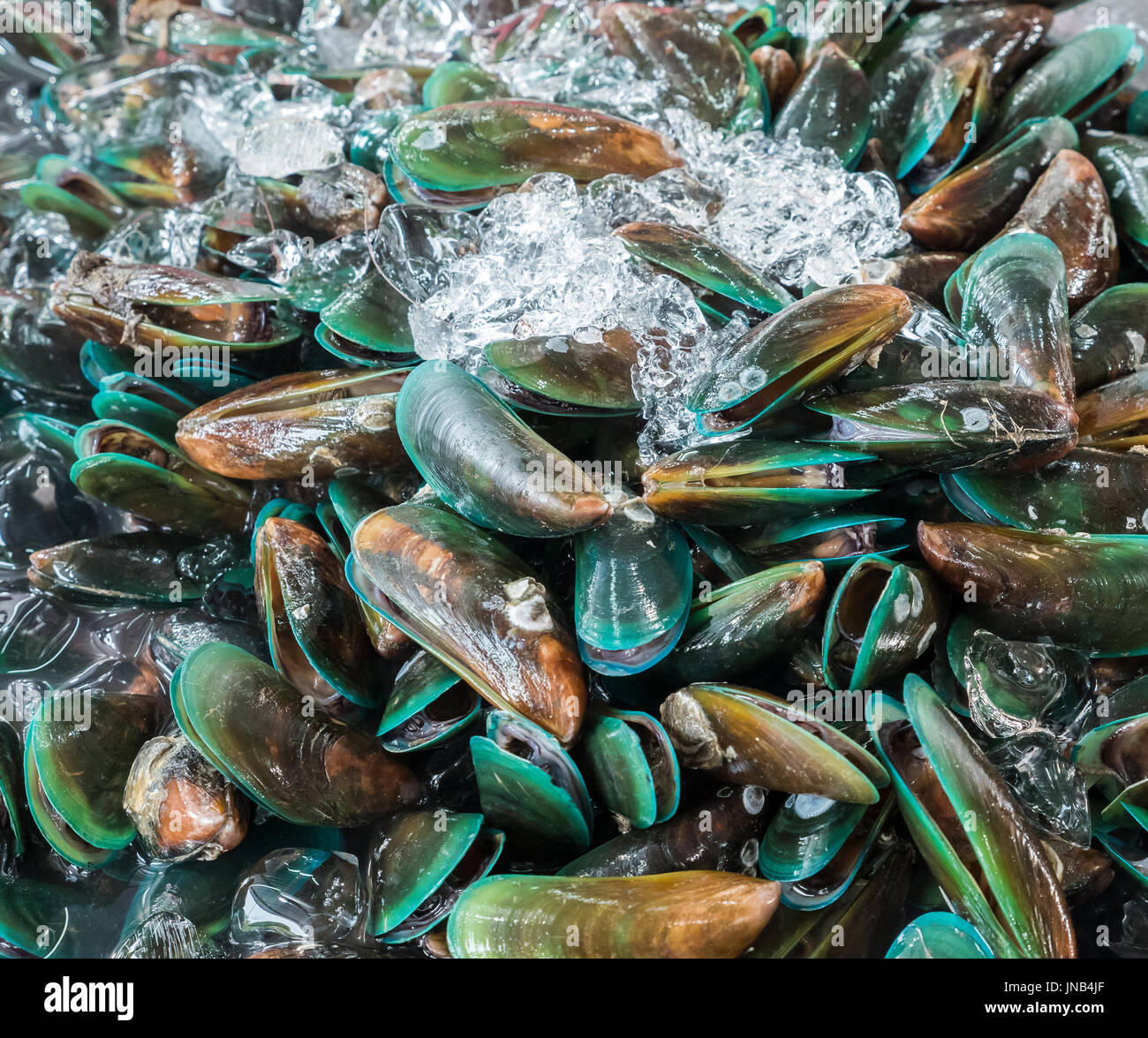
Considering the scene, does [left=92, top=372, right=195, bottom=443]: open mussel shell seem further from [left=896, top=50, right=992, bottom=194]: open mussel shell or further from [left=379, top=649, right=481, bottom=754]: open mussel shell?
[left=896, top=50, right=992, bottom=194]: open mussel shell

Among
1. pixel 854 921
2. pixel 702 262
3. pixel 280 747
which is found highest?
pixel 702 262

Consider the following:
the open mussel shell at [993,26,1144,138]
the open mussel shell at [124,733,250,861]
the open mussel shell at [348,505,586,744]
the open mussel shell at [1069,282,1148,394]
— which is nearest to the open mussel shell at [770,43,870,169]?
the open mussel shell at [993,26,1144,138]

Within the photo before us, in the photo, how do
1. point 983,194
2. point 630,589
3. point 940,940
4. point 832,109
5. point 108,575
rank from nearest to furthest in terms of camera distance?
1. point 940,940
2. point 630,589
3. point 108,575
4. point 983,194
5. point 832,109

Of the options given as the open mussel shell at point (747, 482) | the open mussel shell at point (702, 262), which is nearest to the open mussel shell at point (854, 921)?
the open mussel shell at point (747, 482)

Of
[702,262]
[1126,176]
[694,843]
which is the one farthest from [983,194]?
[694,843]

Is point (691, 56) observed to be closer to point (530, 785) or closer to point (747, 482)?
point (747, 482)
